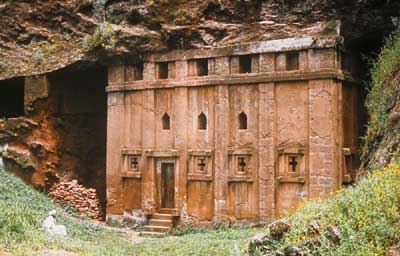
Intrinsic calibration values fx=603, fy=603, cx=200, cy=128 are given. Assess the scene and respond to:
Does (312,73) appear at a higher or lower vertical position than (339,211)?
higher

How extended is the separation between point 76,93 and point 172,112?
447 cm

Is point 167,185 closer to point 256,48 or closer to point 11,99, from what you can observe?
point 256,48

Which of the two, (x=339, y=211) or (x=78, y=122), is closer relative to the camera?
(x=339, y=211)

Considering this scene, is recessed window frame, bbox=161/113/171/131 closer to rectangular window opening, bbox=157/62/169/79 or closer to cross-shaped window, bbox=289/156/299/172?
rectangular window opening, bbox=157/62/169/79

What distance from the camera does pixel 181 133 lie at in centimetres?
1612

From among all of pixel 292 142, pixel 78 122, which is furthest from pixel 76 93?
pixel 292 142

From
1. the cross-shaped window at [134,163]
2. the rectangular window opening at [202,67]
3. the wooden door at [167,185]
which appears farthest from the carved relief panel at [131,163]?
the rectangular window opening at [202,67]

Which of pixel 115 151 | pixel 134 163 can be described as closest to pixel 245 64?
pixel 134 163

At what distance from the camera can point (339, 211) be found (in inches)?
332

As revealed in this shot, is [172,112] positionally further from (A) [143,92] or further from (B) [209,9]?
(B) [209,9]

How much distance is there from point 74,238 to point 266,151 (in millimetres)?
5004

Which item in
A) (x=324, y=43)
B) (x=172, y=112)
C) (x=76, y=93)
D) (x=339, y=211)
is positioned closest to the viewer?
(x=339, y=211)

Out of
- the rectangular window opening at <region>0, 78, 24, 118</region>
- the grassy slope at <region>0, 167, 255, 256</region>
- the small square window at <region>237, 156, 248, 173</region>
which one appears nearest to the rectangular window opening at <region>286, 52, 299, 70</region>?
the small square window at <region>237, 156, 248, 173</region>

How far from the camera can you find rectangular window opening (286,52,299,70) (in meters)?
14.8
